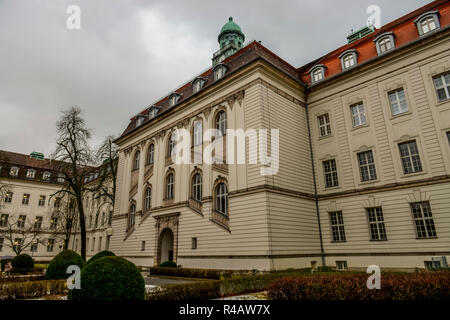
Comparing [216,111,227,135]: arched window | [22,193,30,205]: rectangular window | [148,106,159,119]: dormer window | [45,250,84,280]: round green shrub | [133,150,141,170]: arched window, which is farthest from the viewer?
[22,193,30,205]: rectangular window

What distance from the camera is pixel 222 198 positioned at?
22.2 m

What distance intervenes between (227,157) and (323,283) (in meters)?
13.8

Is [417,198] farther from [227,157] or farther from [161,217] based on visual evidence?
[161,217]

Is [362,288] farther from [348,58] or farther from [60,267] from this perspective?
[348,58]

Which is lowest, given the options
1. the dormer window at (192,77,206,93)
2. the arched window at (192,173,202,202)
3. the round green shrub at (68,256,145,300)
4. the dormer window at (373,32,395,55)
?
the round green shrub at (68,256,145,300)

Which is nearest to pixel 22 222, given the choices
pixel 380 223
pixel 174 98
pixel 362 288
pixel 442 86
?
pixel 174 98

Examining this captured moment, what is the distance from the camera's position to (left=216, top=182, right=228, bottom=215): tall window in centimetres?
2186

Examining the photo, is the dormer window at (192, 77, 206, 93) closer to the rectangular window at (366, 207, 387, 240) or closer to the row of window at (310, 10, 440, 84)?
the row of window at (310, 10, 440, 84)

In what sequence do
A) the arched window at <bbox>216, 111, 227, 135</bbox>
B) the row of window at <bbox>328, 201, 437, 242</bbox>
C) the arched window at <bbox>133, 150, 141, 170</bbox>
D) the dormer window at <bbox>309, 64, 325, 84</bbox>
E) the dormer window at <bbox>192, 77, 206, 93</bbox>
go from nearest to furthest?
1. the row of window at <bbox>328, 201, 437, 242</bbox>
2. the arched window at <bbox>216, 111, 227, 135</bbox>
3. the dormer window at <bbox>309, 64, 325, 84</bbox>
4. the dormer window at <bbox>192, 77, 206, 93</bbox>
5. the arched window at <bbox>133, 150, 141, 170</bbox>

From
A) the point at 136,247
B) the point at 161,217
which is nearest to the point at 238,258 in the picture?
the point at 161,217

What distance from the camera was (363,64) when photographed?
21.8m

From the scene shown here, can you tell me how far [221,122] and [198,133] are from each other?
2909mm

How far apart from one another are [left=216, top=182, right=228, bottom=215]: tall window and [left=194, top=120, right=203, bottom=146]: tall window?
486cm

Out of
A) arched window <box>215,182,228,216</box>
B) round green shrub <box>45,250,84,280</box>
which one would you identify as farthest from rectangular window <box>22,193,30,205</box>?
arched window <box>215,182,228,216</box>
